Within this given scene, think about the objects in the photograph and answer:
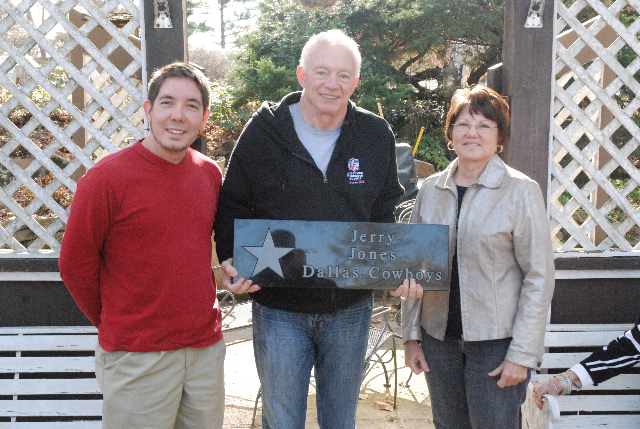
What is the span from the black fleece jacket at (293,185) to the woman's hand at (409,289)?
201mm

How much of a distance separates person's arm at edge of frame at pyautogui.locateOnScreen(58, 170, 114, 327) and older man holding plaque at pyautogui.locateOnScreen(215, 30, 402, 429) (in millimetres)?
463

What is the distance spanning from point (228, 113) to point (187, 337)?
8.58 m

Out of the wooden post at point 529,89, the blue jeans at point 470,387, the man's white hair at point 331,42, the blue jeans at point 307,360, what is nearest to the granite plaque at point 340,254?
the blue jeans at point 307,360

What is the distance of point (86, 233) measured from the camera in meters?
1.88

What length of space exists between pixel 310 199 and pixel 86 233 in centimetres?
81

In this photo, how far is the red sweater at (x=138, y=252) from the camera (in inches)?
74.9

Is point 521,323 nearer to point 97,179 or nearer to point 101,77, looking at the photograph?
point 97,179

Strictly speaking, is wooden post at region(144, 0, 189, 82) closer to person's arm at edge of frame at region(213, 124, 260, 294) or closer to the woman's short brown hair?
person's arm at edge of frame at region(213, 124, 260, 294)

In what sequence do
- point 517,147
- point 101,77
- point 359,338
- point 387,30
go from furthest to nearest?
point 387,30, point 101,77, point 517,147, point 359,338

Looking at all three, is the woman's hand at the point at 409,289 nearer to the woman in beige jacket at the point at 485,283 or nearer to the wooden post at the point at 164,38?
the woman in beige jacket at the point at 485,283

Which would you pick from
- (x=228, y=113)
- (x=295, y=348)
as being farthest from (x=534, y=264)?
(x=228, y=113)

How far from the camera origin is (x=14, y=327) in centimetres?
306

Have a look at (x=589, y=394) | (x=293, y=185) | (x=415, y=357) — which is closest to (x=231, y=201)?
(x=293, y=185)

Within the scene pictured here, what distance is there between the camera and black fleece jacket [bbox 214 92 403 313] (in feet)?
6.98
